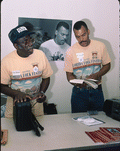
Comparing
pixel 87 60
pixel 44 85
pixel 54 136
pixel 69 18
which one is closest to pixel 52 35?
pixel 69 18

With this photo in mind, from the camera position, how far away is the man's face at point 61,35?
286cm

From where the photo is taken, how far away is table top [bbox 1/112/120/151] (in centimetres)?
123

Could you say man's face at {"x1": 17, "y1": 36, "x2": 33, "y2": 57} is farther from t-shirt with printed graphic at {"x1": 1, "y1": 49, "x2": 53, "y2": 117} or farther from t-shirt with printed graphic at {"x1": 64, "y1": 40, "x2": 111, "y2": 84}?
t-shirt with printed graphic at {"x1": 64, "y1": 40, "x2": 111, "y2": 84}

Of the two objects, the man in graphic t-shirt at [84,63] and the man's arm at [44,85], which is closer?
the man's arm at [44,85]

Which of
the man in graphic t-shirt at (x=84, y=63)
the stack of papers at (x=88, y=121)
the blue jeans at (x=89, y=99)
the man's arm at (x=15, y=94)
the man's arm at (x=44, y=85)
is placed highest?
the man in graphic t-shirt at (x=84, y=63)

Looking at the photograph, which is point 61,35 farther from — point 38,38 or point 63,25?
point 38,38

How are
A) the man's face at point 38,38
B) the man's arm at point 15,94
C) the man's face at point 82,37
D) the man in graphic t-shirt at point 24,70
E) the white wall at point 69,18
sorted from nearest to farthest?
the man's arm at point 15,94 < the man in graphic t-shirt at point 24,70 < the man's face at point 82,37 < the white wall at point 69,18 < the man's face at point 38,38

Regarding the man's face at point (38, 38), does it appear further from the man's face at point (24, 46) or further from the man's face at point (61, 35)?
the man's face at point (24, 46)

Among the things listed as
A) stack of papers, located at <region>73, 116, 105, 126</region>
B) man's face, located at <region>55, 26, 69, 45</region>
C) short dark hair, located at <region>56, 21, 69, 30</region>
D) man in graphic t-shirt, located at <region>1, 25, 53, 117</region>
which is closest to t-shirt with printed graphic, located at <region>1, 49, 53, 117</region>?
man in graphic t-shirt, located at <region>1, 25, 53, 117</region>

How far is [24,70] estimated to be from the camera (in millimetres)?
1934

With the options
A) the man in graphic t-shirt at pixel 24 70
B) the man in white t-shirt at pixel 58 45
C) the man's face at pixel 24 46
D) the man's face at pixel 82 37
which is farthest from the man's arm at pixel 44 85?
the man in white t-shirt at pixel 58 45

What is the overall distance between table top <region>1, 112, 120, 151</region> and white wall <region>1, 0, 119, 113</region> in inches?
49.4

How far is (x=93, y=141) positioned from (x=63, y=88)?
174 cm

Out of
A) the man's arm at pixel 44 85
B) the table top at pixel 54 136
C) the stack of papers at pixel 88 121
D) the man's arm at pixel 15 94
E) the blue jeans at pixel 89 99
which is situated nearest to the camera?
the table top at pixel 54 136
